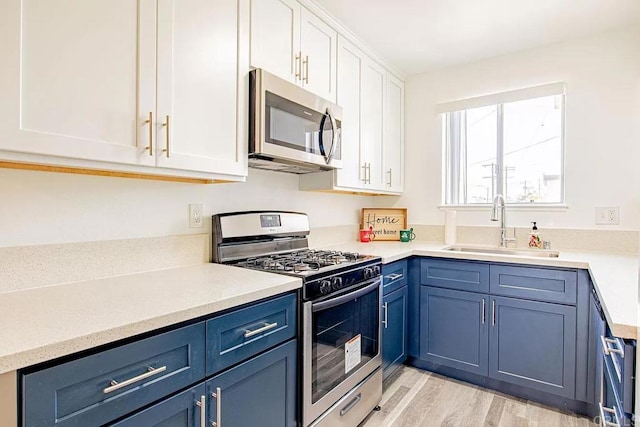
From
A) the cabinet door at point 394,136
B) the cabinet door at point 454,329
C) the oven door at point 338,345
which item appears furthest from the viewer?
the cabinet door at point 394,136

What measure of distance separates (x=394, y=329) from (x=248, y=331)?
1.39 metres

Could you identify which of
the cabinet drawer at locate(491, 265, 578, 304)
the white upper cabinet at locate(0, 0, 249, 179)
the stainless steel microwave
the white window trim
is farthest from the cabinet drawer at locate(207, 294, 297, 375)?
the white window trim

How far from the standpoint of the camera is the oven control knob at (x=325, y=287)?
1.55 meters

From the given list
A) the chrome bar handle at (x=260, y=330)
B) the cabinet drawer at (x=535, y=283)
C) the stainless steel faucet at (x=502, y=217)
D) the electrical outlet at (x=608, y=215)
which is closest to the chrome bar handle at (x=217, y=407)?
the chrome bar handle at (x=260, y=330)

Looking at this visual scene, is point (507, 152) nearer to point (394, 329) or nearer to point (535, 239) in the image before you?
point (535, 239)

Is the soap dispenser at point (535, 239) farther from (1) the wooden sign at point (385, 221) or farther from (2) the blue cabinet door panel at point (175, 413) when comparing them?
(2) the blue cabinet door panel at point (175, 413)

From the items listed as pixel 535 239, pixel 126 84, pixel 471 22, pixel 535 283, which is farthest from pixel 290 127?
pixel 535 239

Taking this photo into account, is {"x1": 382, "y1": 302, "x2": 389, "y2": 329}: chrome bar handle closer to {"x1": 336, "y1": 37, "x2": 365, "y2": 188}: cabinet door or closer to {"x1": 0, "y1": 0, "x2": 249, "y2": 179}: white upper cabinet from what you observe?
{"x1": 336, "y1": 37, "x2": 365, "y2": 188}: cabinet door

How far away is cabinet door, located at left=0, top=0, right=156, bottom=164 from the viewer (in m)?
0.95

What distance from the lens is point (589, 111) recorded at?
246cm

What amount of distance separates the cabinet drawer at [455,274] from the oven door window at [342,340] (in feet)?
2.01

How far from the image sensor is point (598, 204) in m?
2.42

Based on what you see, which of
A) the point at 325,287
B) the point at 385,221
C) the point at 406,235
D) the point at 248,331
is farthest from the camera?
the point at 385,221

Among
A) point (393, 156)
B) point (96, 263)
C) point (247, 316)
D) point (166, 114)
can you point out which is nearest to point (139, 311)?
point (247, 316)
